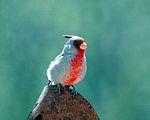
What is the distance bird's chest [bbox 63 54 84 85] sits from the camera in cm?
448

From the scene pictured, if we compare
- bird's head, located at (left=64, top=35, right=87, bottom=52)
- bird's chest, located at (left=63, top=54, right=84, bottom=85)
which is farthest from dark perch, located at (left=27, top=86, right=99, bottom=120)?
bird's head, located at (left=64, top=35, right=87, bottom=52)

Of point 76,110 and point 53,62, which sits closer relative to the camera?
point 76,110

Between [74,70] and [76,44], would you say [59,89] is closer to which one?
[74,70]

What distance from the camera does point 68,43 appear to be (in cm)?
456

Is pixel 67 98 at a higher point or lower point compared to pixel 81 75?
lower

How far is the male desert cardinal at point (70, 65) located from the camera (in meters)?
4.46

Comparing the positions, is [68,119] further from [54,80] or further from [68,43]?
[68,43]

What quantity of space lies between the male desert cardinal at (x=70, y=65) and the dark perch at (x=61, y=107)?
11 cm

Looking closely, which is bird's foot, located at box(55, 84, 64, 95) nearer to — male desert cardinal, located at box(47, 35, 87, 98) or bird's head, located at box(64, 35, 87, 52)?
male desert cardinal, located at box(47, 35, 87, 98)

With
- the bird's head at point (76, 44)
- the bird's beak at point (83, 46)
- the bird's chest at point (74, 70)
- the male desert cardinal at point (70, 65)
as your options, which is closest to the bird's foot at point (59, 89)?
the male desert cardinal at point (70, 65)

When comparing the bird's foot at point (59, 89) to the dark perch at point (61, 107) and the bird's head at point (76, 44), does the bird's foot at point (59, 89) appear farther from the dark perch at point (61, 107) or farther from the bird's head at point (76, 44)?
the bird's head at point (76, 44)

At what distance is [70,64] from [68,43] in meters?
0.36

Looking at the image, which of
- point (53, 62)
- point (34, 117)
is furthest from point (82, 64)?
point (34, 117)

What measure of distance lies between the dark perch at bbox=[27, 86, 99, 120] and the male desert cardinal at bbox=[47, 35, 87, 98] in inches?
4.3
